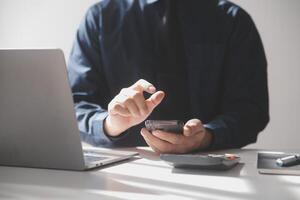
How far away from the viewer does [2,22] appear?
231 centimetres

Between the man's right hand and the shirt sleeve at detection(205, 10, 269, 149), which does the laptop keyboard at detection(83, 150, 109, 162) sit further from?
the shirt sleeve at detection(205, 10, 269, 149)

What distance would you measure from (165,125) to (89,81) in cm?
47

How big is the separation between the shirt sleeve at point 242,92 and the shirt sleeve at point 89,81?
0.30 metres

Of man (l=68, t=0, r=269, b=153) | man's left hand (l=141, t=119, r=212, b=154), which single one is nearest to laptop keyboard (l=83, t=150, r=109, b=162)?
man's left hand (l=141, t=119, r=212, b=154)

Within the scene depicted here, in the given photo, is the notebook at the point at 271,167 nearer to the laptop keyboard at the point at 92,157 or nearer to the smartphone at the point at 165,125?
the smartphone at the point at 165,125

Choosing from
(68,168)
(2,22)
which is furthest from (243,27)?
(2,22)

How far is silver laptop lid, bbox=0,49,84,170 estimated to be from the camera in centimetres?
71

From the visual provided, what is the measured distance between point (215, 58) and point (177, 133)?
573mm

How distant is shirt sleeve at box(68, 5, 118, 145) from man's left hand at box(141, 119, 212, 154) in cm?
16

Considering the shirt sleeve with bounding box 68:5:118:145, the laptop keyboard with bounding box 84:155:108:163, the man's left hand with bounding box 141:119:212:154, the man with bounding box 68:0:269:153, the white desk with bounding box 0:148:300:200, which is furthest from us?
the man with bounding box 68:0:269:153

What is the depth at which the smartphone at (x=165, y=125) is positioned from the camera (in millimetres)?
926

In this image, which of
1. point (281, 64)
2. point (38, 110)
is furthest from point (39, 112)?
point (281, 64)

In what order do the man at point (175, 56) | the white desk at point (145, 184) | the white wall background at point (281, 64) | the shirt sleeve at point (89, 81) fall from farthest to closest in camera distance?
the white wall background at point (281, 64) < the man at point (175, 56) < the shirt sleeve at point (89, 81) < the white desk at point (145, 184)

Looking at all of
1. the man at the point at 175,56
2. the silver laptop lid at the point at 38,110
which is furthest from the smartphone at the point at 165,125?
the man at the point at 175,56
